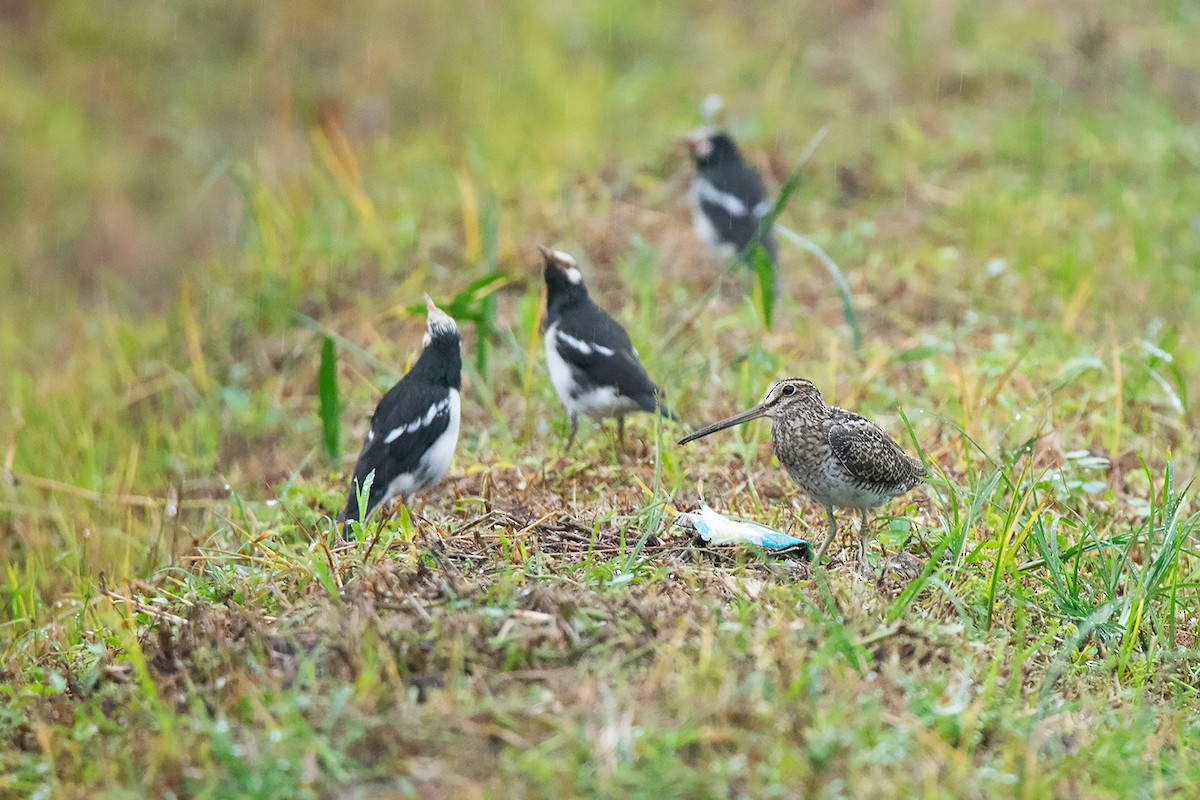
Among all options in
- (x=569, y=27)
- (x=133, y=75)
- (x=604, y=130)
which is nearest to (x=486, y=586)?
(x=604, y=130)

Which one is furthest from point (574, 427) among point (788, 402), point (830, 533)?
point (830, 533)

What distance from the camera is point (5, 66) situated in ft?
40.4

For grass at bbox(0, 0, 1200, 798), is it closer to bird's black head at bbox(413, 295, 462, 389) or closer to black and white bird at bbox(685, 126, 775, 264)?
bird's black head at bbox(413, 295, 462, 389)

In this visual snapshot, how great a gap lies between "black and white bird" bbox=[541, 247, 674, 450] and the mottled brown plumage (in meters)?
0.93

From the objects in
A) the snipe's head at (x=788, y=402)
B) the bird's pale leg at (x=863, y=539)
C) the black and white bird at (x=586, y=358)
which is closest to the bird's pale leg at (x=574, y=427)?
the black and white bird at (x=586, y=358)

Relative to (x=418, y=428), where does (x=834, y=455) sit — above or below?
above

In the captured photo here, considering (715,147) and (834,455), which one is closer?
(834,455)

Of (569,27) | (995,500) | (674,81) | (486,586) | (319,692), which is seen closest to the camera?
(319,692)

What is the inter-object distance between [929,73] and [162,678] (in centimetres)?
868

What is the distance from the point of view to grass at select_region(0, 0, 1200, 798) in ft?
11.7

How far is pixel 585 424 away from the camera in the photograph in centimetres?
661

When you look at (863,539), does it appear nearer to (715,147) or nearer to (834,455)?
(834,455)

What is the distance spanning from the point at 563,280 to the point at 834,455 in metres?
2.39

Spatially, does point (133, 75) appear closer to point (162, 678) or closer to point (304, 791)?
point (162, 678)
